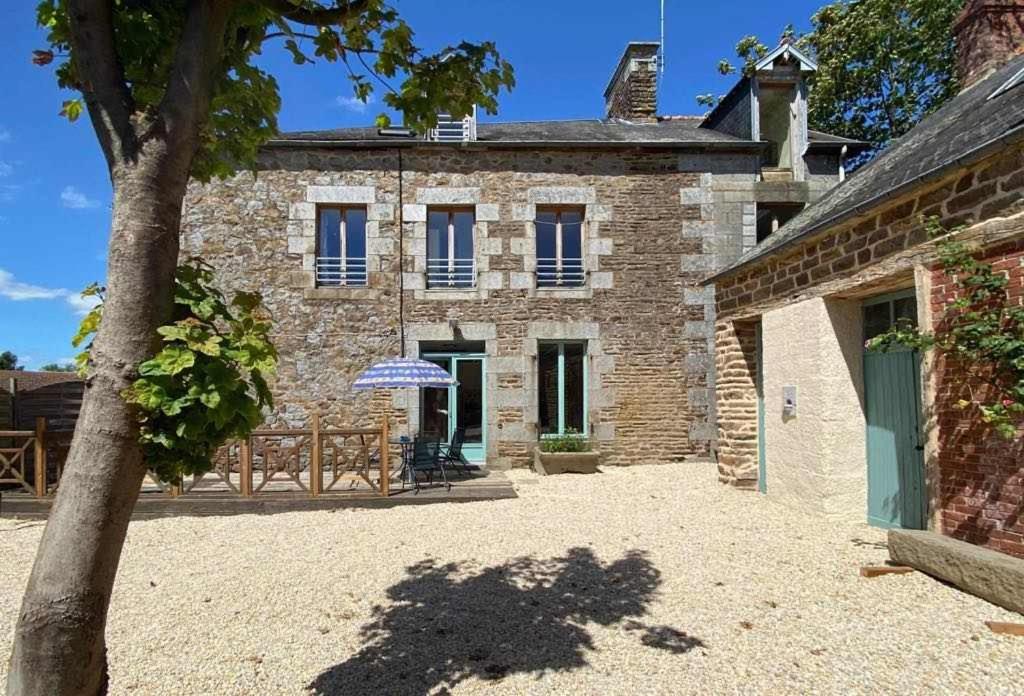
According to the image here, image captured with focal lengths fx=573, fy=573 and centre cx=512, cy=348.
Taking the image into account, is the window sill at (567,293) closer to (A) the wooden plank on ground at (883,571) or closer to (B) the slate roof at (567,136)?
(B) the slate roof at (567,136)

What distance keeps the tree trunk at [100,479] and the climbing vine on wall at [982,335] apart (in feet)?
15.4

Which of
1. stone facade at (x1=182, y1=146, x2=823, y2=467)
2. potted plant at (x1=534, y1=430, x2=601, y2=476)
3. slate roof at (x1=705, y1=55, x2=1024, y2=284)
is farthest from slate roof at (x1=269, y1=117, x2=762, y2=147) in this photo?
potted plant at (x1=534, y1=430, x2=601, y2=476)

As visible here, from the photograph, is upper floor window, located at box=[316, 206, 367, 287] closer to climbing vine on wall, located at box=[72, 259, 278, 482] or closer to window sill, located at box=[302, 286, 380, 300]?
window sill, located at box=[302, 286, 380, 300]

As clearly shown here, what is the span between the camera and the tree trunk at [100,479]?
5.75 feet

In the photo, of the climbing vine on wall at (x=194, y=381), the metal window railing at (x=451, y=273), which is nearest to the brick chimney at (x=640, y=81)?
the metal window railing at (x=451, y=273)

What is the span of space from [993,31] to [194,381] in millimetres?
9190

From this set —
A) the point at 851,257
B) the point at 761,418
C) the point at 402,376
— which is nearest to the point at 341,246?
the point at 402,376

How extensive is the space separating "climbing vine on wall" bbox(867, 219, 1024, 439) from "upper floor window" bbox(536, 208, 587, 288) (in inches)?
247

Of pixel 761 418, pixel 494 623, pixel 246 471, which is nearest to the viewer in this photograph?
pixel 494 623

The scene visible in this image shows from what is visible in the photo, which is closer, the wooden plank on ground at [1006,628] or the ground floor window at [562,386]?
the wooden plank on ground at [1006,628]

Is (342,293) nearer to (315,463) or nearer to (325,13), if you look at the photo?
(315,463)

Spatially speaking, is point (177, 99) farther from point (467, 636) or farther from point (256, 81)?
point (467, 636)

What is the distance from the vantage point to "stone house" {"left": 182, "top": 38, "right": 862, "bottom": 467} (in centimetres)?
978

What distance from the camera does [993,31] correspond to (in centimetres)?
679
